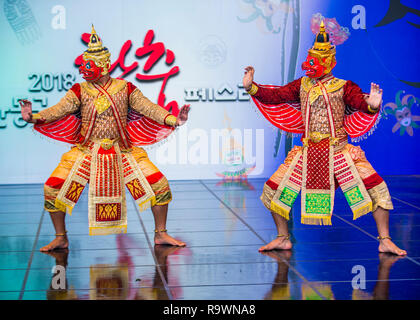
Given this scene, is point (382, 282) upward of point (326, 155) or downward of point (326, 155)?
downward

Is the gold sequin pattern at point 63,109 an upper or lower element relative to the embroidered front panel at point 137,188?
upper

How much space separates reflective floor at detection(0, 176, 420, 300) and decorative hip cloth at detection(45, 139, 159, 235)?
250 millimetres

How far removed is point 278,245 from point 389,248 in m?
0.73

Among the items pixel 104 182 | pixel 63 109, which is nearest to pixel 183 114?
pixel 104 182

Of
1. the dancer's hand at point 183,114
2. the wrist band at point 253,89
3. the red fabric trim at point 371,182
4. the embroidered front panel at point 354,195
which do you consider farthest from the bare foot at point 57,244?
the red fabric trim at point 371,182

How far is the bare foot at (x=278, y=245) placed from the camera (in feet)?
16.4

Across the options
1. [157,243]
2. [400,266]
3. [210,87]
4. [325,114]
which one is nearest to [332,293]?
[400,266]

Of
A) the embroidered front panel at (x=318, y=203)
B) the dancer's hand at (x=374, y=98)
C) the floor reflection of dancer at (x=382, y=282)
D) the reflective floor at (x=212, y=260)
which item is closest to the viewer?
the floor reflection of dancer at (x=382, y=282)

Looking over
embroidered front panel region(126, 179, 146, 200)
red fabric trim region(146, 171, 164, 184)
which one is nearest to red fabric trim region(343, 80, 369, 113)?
red fabric trim region(146, 171, 164, 184)

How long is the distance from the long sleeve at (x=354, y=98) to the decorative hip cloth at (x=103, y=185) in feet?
4.77

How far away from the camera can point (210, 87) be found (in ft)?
29.8

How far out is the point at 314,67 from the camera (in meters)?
4.86

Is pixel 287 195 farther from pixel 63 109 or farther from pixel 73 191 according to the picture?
pixel 63 109

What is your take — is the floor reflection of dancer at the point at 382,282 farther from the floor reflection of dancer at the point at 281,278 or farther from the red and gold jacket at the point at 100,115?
the red and gold jacket at the point at 100,115
